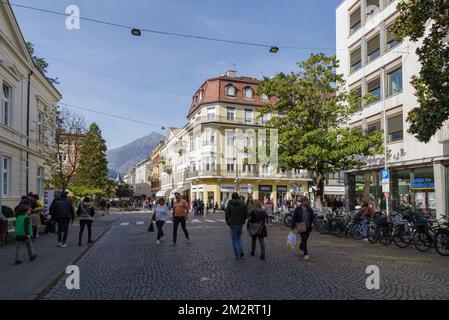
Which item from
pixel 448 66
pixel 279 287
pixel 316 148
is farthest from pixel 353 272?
pixel 316 148

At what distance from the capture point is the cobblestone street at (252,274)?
7230mm

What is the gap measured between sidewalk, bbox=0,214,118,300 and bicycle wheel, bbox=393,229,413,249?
1019 centimetres

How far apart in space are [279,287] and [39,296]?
13.3ft

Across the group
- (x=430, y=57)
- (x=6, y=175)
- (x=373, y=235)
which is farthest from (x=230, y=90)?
(x=430, y=57)

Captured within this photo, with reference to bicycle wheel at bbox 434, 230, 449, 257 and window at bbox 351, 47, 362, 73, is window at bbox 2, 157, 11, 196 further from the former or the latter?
window at bbox 351, 47, 362, 73

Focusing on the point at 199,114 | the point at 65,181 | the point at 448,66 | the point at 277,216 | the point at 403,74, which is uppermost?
the point at 199,114

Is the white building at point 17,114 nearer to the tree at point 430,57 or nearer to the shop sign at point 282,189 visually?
the tree at point 430,57

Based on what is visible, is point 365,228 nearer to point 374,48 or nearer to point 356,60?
point 374,48

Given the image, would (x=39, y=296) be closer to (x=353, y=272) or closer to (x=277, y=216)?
(x=353, y=272)

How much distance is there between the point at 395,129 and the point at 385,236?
11.1 m

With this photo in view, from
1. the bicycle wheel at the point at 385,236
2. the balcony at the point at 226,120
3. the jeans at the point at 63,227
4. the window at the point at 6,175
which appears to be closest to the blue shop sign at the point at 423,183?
the bicycle wheel at the point at 385,236

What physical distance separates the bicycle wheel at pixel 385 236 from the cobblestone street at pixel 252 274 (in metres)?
1.41

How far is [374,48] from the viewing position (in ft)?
86.6

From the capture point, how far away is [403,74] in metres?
23.1
